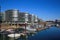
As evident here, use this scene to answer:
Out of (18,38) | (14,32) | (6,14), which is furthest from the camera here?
(6,14)

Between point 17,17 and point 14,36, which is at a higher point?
point 17,17

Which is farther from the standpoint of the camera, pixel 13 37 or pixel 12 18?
pixel 12 18

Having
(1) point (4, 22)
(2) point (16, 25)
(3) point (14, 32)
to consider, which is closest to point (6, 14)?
(1) point (4, 22)

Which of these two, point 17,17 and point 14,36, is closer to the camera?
point 14,36

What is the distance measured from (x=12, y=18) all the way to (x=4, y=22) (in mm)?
500

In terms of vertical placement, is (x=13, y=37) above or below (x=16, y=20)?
below

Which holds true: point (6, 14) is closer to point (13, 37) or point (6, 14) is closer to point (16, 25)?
point (16, 25)

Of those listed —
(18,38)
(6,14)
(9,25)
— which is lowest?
(18,38)

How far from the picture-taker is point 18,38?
5.58 m

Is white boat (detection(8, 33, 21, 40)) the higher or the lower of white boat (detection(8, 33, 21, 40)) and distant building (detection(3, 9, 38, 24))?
the lower

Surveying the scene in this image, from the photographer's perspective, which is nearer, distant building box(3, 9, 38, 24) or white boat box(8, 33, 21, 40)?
white boat box(8, 33, 21, 40)

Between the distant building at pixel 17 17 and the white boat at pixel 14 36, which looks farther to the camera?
the distant building at pixel 17 17

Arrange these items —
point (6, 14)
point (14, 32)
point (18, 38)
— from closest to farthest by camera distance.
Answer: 1. point (18, 38)
2. point (14, 32)
3. point (6, 14)

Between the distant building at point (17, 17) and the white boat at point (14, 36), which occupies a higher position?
the distant building at point (17, 17)
